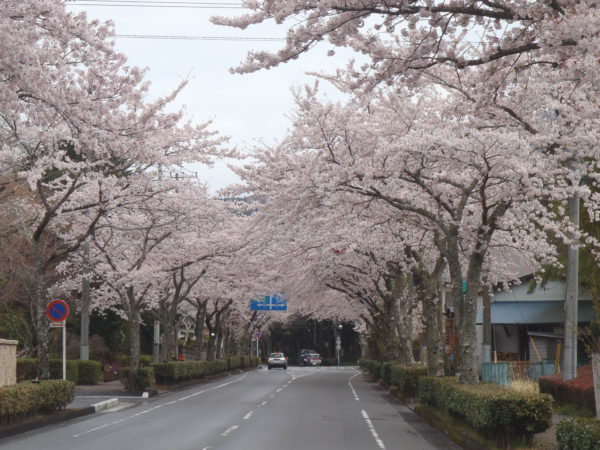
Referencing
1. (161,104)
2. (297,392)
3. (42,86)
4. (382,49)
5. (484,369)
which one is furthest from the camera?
(297,392)

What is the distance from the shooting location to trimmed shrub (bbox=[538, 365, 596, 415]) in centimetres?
1877

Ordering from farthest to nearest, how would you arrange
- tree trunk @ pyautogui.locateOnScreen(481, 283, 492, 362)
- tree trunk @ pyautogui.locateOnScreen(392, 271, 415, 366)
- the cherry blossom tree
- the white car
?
the white car → tree trunk @ pyautogui.locateOnScreen(392, 271, 415, 366) → tree trunk @ pyautogui.locateOnScreen(481, 283, 492, 362) → the cherry blossom tree

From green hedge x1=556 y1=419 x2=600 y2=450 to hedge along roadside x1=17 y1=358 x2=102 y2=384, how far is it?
92.3ft

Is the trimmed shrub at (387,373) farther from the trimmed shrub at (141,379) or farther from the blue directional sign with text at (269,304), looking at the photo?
the blue directional sign with text at (269,304)

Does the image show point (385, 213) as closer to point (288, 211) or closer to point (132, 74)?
point (288, 211)

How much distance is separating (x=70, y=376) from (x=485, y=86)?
2910 cm

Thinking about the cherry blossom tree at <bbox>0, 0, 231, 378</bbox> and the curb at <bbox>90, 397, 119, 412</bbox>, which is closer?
the cherry blossom tree at <bbox>0, 0, 231, 378</bbox>

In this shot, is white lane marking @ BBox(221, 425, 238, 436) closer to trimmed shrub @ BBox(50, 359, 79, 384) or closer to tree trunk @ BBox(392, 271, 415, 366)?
tree trunk @ BBox(392, 271, 415, 366)

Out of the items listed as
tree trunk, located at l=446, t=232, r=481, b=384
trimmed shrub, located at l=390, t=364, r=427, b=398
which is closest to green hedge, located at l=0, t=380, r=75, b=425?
tree trunk, located at l=446, t=232, r=481, b=384

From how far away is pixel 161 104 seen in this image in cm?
1880

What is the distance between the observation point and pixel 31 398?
62.0ft

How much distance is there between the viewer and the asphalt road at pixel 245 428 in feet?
50.3

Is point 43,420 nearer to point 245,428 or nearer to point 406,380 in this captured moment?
point 245,428

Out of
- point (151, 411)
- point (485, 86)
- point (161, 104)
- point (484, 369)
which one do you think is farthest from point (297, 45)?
point (484, 369)
